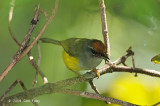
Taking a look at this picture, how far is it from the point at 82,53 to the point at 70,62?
0.66ft

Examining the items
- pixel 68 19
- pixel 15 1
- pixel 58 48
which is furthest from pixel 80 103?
pixel 58 48

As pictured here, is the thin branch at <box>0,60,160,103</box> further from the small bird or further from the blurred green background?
the small bird

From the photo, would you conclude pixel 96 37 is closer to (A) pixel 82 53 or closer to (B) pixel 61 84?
(A) pixel 82 53

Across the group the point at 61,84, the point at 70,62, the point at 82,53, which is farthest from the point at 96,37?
the point at 61,84

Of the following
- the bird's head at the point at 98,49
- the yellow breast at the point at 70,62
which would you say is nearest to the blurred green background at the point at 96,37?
the bird's head at the point at 98,49

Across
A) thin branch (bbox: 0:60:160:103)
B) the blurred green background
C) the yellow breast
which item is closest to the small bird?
the yellow breast

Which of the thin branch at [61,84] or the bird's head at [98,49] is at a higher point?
the bird's head at [98,49]

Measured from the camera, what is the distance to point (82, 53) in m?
2.94

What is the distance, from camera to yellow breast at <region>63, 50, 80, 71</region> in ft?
9.21

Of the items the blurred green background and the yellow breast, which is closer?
the blurred green background

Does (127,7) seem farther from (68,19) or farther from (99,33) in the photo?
(99,33)

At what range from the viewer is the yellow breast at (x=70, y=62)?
2.81 meters

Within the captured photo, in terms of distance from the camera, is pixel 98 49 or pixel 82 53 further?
pixel 82 53

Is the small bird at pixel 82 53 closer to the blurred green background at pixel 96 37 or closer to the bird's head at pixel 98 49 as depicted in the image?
the bird's head at pixel 98 49
